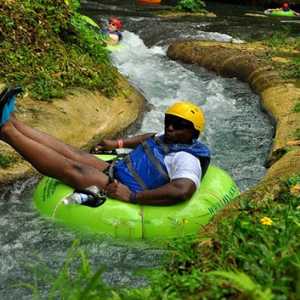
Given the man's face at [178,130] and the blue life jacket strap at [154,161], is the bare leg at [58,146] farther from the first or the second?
the man's face at [178,130]

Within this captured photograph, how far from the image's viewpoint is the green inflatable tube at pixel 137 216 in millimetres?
4949

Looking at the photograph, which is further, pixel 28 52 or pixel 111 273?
pixel 28 52

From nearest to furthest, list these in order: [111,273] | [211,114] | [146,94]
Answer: [111,273]
[211,114]
[146,94]

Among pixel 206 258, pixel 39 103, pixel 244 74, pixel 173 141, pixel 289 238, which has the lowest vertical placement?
pixel 244 74

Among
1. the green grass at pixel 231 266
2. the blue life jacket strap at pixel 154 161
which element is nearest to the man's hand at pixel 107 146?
the blue life jacket strap at pixel 154 161

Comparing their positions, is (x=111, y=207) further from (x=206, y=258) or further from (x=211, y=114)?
(x=211, y=114)

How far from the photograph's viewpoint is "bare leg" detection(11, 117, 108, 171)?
5.07 m

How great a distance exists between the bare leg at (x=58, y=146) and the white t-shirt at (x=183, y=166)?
725mm

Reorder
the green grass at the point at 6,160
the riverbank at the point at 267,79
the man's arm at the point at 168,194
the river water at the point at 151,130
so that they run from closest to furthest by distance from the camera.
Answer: the river water at the point at 151,130 → the man's arm at the point at 168,194 → the green grass at the point at 6,160 → the riverbank at the point at 267,79

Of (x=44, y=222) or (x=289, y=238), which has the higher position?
(x=289, y=238)

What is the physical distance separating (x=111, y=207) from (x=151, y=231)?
0.40 meters

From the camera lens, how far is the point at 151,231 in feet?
16.2

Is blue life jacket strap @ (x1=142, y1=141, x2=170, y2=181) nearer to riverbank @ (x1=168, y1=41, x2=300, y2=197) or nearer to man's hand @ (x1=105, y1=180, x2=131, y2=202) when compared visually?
man's hand @ (x1=105, y1=180, x2=131, y2=202)

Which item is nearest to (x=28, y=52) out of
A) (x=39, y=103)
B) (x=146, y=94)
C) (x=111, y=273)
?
(x=39, y=103)
